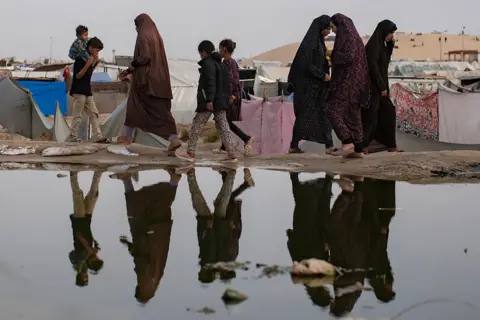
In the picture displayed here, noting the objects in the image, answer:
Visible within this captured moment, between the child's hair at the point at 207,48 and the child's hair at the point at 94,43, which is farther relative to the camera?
the child's hair at the point at 94,43

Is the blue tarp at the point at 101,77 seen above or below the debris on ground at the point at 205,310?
above

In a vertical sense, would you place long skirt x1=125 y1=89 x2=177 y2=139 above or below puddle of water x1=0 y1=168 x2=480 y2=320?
above

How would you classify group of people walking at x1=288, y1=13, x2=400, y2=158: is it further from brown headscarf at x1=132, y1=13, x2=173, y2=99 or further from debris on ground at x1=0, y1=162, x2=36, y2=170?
debris on ground at x1=0, y1=162, x2=36, y2=170

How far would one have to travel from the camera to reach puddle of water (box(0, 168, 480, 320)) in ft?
11.6

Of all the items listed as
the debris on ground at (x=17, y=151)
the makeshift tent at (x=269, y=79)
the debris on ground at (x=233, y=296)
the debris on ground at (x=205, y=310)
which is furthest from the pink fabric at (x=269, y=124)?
the makeshift tent at (x=269, y=79)

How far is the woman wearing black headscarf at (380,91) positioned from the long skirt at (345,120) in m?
0.64

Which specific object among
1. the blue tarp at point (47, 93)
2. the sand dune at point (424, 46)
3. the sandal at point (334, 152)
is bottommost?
the sandal at point (334, 152)

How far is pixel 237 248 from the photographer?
4.74 m

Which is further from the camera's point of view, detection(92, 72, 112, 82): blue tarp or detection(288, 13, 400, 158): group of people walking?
detection(92, 72, 112, 82): blue tarp

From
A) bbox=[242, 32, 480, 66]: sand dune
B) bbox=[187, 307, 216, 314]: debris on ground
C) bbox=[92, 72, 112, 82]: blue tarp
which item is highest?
bbox=[242, 32, 480, 66]: sand dune

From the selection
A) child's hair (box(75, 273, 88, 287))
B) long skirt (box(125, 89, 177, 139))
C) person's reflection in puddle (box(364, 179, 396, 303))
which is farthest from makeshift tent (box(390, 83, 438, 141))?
child's hair (box(75, 273, 88, 287))

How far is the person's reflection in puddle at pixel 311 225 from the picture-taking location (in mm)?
3799

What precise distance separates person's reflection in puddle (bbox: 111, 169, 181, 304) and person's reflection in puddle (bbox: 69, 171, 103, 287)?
0.68 ft

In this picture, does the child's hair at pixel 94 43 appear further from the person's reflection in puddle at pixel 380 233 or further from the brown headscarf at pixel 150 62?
the person's reflection in puddle at pixel 380 233
